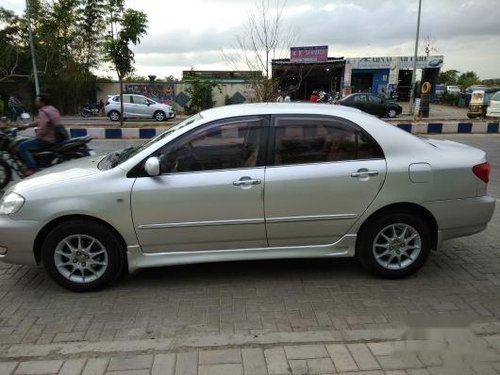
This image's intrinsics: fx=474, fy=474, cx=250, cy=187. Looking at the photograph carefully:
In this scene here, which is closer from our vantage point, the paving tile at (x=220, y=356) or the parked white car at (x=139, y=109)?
the paving tile at (x=220, y=356)

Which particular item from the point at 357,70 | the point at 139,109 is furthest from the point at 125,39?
the point at 357,70

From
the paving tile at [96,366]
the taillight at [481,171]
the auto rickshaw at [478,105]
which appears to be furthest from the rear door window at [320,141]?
the auto rickshaw at [478,105]

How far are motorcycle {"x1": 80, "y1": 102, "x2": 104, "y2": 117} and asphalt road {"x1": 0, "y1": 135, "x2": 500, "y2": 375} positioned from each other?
90.8ft

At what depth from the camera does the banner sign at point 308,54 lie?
121ft

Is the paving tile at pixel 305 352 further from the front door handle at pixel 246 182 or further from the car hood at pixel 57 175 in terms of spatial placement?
the car hood at pixel 57 175

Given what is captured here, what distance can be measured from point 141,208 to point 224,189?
0.71 meters

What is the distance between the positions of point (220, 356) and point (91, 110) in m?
30.2

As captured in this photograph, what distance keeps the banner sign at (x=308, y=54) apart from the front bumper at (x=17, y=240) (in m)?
34.7

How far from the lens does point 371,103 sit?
25781 millimetres

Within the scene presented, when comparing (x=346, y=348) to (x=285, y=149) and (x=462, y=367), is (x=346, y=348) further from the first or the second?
(x=285, y=149)

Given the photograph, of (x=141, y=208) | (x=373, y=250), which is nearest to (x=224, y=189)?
(x=141, y=208)

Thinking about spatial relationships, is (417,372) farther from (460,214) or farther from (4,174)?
(4,174)

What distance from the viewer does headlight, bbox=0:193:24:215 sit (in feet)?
13.0

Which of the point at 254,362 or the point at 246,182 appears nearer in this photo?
the point at 254,362
